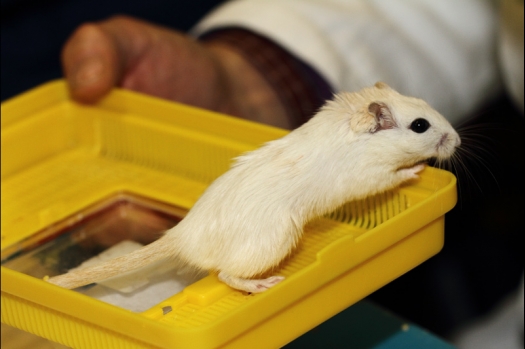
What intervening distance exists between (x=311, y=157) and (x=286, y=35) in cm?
100

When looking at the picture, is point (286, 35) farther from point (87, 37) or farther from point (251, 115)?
point (87, 37)

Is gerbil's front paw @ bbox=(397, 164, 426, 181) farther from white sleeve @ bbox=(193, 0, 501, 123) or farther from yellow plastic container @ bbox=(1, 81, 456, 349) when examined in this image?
white sleeve @ bbox=(193, 0, 501, 123)

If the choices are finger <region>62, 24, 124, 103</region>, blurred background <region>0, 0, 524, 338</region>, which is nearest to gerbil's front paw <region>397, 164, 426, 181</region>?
finger <region>62, 24, 124, 103</region>

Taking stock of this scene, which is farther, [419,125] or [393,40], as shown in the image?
[393,40]

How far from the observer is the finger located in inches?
62.0

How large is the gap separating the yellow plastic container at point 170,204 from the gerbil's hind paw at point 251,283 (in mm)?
19

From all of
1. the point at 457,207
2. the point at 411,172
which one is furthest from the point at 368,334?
the point at 457,207

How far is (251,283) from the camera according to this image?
3.24ft

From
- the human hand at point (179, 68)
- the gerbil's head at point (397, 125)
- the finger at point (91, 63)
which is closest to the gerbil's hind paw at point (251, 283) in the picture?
the gerbil's head at point (397, 125)

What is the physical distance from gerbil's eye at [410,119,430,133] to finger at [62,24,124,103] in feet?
2.46

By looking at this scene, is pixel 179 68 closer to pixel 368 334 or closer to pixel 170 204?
pixel 170 204

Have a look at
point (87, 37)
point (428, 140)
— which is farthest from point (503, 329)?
point (87, 37)

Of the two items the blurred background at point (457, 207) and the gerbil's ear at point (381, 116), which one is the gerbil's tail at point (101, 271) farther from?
the blurred background at point (457, 207)

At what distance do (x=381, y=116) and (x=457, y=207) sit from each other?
3.41 ft
